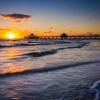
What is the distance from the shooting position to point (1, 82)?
6184 mm

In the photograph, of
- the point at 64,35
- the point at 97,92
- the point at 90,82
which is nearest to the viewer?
the point at 97,92

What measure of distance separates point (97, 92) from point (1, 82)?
109 inches

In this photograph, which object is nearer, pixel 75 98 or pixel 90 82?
pixel 75 98

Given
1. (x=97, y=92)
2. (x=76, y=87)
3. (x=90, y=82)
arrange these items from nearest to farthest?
(x=97, y=92) < (x=76, y=87) < (x=90, y=82)

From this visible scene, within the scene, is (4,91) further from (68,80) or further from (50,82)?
(68,80)

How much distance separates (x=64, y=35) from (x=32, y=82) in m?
110

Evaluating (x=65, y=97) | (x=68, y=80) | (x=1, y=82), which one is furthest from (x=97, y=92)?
(x=1, y=82)

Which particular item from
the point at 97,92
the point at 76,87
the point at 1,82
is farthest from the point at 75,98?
the point at 1,82

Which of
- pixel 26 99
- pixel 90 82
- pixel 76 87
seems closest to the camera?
pixel 26 99

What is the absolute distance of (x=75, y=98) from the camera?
4.53 meters

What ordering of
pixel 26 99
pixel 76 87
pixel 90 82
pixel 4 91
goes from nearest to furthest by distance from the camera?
pixel 26 99, pixel 4 91, pixel 76 87, pixel 90 82

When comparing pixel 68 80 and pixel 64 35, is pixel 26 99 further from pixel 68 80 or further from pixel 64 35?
pixel 64 35

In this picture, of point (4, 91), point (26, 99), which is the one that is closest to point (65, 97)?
point (26, 99)

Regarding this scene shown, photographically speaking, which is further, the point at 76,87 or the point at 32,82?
the point at 32,82
